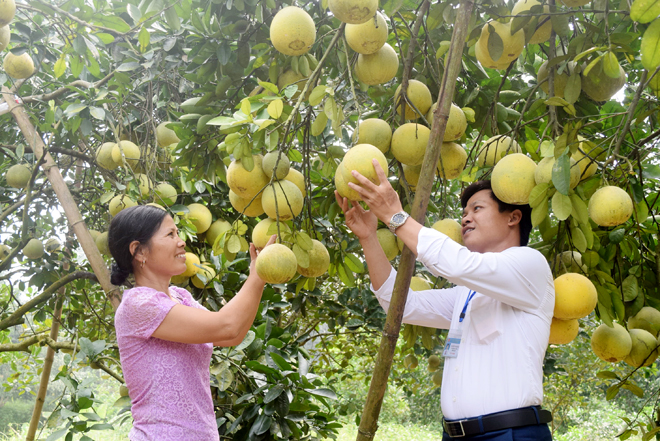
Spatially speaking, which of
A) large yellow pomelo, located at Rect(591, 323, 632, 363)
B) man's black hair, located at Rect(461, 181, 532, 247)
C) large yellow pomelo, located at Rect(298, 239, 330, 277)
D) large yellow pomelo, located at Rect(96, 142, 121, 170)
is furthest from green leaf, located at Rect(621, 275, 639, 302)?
large yellow pomelo, located at Rect(96, 142, 121, 170)

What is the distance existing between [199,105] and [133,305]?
0.71 m

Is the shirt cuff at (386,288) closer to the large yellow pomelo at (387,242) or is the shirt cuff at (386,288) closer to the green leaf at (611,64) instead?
the large yellow pomelo at (387,242)

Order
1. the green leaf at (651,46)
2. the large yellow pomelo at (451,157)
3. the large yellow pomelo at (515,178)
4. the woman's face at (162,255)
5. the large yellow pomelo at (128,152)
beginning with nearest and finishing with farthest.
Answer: the green leaf at (651,46), the large yellow pomelo at (515,178), the large yellow pomelo at (451,157), the woman's face at (162,255), the large yellow pomelo at (128,152)

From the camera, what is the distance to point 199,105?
6.05 ft

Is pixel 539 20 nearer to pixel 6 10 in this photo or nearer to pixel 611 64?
pixel 611 64

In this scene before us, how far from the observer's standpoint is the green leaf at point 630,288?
2.01m

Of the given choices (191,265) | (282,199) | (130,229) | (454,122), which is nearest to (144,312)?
(130,229)

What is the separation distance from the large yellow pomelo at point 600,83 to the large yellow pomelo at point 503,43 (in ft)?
0.71

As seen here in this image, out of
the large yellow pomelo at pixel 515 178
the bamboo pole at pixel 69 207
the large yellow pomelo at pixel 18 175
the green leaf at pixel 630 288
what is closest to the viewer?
the large yellow pomelo at pixel 515 178

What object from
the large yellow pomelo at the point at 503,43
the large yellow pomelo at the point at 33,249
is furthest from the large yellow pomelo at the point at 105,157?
the large yellow pomelo at the point at 503,43

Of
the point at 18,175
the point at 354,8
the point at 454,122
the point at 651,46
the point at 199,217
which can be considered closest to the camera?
the point at 651,46

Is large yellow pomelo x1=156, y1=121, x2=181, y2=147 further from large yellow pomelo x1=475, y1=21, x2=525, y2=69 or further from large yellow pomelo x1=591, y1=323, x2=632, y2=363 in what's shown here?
large yellow pomelo x1=591, y1=323, x2=632, y2=363

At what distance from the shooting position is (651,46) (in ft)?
3.22

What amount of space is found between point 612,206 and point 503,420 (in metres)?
0.61
